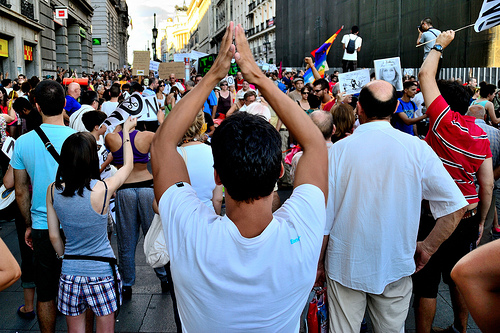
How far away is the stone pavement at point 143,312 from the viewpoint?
12.2ft

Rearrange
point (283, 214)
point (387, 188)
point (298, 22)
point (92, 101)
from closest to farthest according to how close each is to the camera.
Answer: point (283, 214), point (387, 188), point (92, 101), point (298, 22)

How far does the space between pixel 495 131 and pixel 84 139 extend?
3735 mm

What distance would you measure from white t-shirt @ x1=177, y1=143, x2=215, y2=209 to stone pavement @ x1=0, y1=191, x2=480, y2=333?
1377mm

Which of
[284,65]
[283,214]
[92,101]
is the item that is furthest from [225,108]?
[284,65]

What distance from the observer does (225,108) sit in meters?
11.1

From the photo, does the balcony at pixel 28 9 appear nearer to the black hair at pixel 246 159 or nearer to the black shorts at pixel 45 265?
the black shorts at pixel 45 265

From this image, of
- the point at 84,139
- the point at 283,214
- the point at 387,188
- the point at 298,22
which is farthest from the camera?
the point at 298,22

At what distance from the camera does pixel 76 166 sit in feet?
9.36

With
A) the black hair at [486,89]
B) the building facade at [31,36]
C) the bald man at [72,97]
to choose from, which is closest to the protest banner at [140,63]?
the building facade at [31,36]

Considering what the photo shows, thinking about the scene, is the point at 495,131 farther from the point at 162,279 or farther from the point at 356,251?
the point at 162,279

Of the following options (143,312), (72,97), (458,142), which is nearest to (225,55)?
(458,142)

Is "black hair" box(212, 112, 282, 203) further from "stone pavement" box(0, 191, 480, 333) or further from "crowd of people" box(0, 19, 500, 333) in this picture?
"stone pavement" box(0, 191, 480, 333)

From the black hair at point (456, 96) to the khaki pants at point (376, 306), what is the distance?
1.48 meters

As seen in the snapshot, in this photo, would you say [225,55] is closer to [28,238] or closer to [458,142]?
[458,142]
